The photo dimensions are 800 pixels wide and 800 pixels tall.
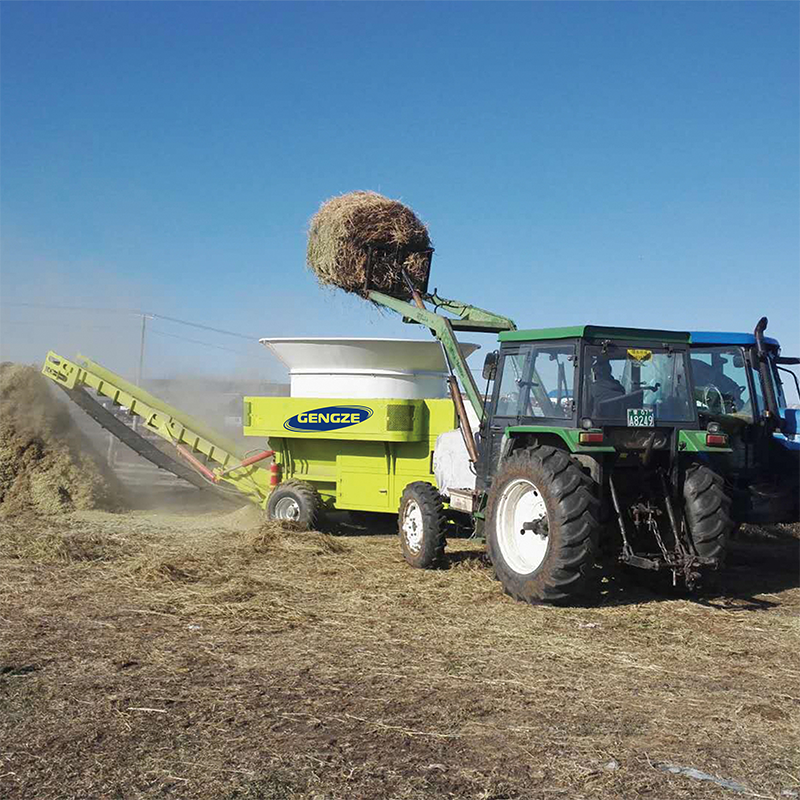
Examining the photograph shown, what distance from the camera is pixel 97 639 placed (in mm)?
6082

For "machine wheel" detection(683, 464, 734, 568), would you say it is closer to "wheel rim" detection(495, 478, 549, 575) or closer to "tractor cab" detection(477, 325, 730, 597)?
"tractor cab" detection(477, 325, 730, 597)

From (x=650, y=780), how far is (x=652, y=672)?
180 centimetres

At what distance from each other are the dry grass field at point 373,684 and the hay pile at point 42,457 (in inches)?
136

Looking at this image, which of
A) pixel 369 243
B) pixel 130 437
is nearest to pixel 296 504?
pixel 369 243

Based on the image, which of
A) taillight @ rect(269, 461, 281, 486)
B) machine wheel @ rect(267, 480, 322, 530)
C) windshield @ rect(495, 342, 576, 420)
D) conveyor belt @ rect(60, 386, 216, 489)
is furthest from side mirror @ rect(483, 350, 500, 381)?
conveyor belt @ rect(60, 386, 216, 489)

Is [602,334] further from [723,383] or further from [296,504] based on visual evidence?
[296,504]

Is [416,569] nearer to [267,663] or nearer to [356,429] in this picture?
[356,429]

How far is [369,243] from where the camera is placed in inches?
429

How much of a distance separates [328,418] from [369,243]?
210 cm

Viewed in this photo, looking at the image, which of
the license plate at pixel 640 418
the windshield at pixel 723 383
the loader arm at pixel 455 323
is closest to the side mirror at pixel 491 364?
the loader arm at pixel 455 323

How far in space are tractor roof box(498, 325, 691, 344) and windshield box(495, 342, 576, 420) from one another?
0.28 ft

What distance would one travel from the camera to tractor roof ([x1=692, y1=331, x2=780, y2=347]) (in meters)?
9.95

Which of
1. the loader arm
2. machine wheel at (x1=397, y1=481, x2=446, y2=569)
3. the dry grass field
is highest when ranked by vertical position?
the loader arm

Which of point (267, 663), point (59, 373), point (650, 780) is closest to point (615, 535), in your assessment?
point (267, 663)
